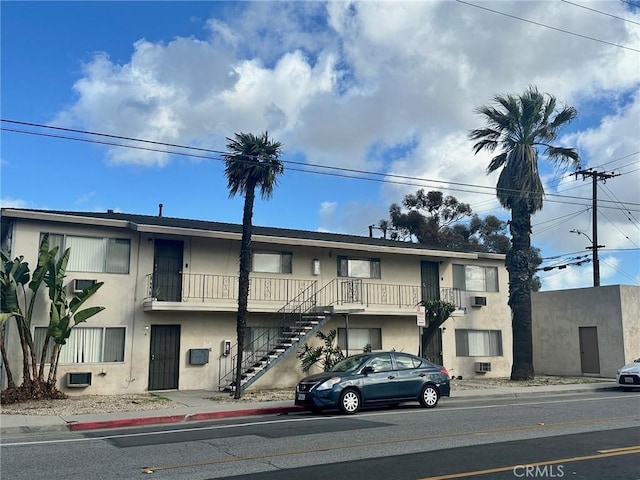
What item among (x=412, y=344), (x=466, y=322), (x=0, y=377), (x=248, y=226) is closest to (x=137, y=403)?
(x=0, y=377)

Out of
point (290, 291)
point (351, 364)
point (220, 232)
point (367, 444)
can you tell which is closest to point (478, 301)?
point (290, 291)

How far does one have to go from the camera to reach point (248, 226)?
719 inches

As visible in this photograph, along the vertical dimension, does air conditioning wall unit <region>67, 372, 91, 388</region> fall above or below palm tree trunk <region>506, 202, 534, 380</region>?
below

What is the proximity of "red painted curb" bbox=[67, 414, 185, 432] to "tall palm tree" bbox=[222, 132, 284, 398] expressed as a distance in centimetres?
404

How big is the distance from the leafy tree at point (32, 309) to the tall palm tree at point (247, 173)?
4.31 metres

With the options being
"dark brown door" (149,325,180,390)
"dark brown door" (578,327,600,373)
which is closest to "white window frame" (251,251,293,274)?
"dark brown door" (149,325,180,390)

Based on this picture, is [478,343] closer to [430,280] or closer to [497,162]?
[430,280]

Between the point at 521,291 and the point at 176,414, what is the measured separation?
15798mm

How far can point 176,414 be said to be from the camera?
14.3 m

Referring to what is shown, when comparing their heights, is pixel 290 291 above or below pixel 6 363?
above

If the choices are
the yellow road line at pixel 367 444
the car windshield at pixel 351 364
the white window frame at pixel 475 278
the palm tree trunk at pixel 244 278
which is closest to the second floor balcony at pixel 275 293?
the white window frame at pixel 475 278

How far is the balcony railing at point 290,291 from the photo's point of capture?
2084 cm

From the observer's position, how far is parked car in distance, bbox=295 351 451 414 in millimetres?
14227

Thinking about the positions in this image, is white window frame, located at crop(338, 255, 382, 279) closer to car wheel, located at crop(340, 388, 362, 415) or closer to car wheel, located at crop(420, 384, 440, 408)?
car wheel, located at crop(420, 384, 440, 408)
